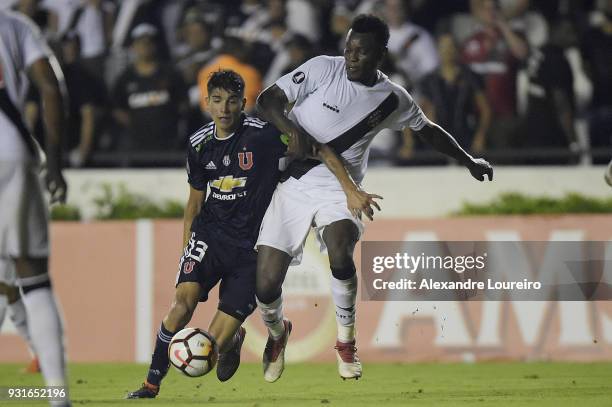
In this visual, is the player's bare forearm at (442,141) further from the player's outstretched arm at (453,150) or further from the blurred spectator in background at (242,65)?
the blurred spectator in background at (242,65)

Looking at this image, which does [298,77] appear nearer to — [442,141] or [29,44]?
[442,141]

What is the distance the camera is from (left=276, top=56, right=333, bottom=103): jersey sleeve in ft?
27.8

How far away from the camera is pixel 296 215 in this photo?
8672 mm

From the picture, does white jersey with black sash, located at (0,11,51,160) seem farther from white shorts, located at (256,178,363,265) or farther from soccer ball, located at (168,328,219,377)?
white shorts, located at (256,178,363,265)

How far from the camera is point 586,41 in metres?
13.0

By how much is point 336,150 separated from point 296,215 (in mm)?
557

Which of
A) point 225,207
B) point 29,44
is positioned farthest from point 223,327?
point 29,44

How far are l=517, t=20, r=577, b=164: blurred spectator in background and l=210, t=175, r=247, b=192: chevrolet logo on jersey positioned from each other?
5.01 meters

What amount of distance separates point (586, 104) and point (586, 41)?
74 centimetres

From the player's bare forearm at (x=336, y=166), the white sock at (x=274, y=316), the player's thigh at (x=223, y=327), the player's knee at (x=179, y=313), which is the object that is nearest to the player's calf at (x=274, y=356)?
the white sock at (x=274, y=316)

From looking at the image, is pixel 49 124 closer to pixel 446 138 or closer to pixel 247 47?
pixel 446 138

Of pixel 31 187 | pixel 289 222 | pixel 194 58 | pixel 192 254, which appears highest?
pixel 31 187

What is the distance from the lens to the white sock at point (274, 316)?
8.84 meters

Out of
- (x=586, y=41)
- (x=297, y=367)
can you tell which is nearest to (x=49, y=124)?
(x=297, y=367)
